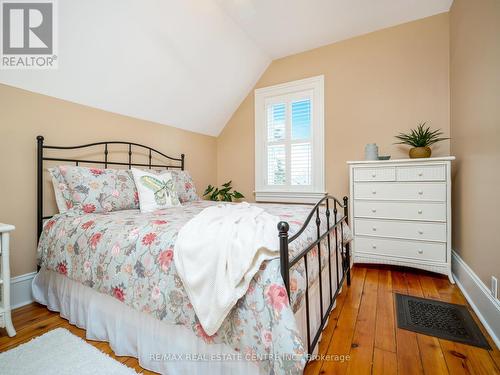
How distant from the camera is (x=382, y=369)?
4.24 ft

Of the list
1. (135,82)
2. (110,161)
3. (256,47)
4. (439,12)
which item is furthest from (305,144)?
(110,161)

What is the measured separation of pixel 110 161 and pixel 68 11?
129 cm

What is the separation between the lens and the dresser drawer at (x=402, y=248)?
2.38 m

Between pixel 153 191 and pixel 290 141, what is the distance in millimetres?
2068

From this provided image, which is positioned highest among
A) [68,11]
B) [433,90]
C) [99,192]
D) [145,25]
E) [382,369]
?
[145,25]

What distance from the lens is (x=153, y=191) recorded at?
2242 mm

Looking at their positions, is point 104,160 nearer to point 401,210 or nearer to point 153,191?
point 153,191

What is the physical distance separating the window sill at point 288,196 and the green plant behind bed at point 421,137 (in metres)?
1.11

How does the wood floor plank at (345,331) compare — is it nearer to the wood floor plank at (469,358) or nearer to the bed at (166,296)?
the bed at (166,296)

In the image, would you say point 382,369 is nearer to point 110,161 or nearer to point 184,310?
point 184,310

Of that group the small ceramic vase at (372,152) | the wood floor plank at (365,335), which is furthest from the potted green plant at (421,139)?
the wood floor plank at (365,335)

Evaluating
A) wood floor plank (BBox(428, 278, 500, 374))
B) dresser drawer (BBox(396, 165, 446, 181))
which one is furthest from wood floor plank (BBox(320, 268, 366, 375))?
dresser drawer (BBox(396, 165, 446, 181))

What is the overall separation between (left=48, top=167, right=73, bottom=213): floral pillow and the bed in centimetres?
8

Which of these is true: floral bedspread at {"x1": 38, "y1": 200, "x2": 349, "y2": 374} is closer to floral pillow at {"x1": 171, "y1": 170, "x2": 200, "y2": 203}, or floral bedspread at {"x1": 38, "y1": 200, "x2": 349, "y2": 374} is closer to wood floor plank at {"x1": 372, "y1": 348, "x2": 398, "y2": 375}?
wood floor plank at {"x1": 372, "y1": 348, "x2": 398, "y2": 375}
